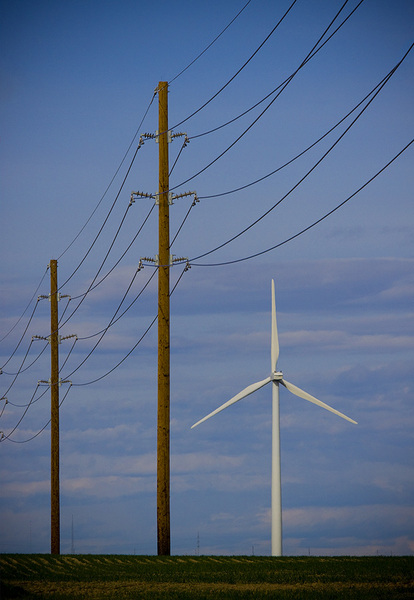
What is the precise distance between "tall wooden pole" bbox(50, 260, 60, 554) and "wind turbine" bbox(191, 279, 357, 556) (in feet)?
45.3

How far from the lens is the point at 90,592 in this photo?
2264cm

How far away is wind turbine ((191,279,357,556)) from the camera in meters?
33.7

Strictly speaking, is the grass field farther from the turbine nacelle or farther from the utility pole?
the turbine nacelle

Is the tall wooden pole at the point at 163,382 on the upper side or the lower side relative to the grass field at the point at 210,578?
upper

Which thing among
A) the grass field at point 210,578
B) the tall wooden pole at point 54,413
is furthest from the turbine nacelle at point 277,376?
the tall wooden pole at point 54,413

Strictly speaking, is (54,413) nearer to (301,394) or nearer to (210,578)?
(301,394)

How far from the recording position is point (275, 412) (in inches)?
1368

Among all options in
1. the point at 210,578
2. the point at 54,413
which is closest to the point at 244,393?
the point at 210,578

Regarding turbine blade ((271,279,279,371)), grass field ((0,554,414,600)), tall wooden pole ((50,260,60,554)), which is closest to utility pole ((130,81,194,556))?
grass field ((0,554,414,600))

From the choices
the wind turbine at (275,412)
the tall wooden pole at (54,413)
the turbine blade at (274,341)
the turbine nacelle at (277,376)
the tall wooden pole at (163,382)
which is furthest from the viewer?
the tall wooden pole at (54,413)

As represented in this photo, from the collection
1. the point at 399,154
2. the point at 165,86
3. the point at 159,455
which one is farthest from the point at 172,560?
the point at 165,86

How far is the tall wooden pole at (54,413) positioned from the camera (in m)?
45.2

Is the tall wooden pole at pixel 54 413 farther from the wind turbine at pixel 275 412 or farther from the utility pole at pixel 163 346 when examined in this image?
the utility pole at pixel 163 346

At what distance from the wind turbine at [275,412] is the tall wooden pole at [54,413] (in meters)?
13.8
